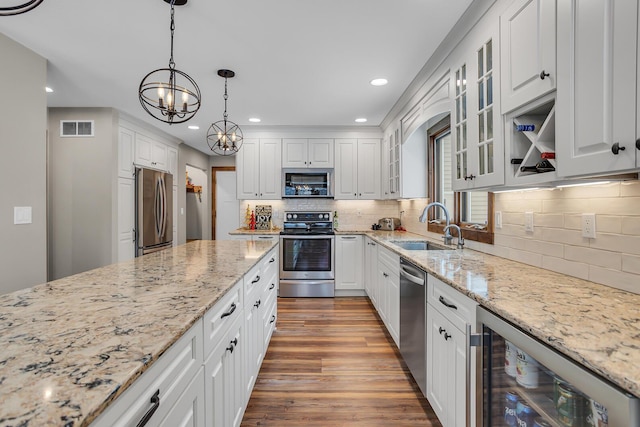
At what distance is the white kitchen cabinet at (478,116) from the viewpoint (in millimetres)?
1730

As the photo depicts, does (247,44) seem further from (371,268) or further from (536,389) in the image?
(371,268)

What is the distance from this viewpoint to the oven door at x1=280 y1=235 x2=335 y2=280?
179 inches

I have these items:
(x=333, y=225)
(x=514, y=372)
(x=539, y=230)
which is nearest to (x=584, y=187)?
(x=539, y=230)

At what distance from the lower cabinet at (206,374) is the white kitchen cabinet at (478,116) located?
154cm

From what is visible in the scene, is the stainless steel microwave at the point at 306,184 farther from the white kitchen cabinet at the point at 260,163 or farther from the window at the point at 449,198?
the window at the point at 449,198

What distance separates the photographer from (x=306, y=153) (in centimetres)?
489

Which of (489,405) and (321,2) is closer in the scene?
(489,405)

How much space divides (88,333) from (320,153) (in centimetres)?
428

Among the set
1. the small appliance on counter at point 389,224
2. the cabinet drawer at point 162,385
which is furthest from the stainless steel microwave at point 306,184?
the cabinet drawer at point 162,385

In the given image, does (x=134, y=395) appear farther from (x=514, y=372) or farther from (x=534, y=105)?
(x=534, y=105)

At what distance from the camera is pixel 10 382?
0.61 metres

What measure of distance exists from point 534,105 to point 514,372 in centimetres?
115

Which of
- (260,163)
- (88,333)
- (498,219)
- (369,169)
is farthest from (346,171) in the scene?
(88,333)

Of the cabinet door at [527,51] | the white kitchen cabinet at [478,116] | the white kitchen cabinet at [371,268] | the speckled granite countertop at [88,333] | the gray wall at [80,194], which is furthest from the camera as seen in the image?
the gray wall at [80,194]
